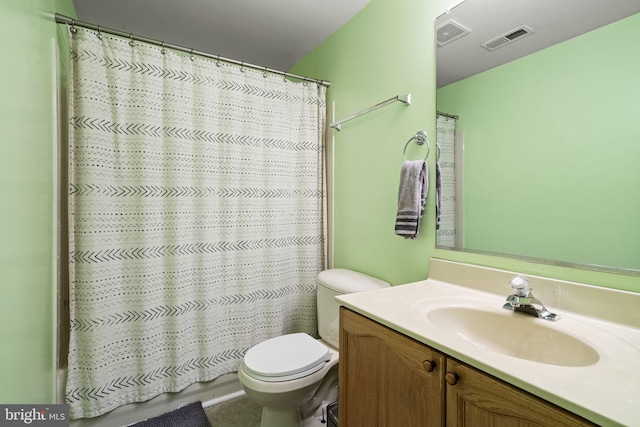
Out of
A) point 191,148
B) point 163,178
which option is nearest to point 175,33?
point 191,148

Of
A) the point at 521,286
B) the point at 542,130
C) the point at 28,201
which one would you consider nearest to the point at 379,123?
the point at 542,130

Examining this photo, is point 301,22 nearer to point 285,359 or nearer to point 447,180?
point 447,180

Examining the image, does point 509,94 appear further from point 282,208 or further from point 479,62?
point 282,208

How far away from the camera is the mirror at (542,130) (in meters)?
0.80

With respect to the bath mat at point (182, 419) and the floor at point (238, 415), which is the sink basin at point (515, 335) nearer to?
the floor at point (238, 415)

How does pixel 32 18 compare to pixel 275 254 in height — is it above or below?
above

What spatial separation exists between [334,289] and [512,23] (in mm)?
1397

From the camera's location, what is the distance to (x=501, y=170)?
1091 millimetres

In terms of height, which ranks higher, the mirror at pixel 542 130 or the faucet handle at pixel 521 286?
the mirror at pixel 542 130

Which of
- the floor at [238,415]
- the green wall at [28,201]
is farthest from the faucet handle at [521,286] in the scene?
the green wall at [28,201]

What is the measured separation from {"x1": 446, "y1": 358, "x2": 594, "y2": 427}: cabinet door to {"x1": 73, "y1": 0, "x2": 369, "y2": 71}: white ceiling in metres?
1.91

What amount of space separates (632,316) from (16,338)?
5.48ft

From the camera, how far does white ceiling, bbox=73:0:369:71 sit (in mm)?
1669

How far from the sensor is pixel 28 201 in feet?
2.86
